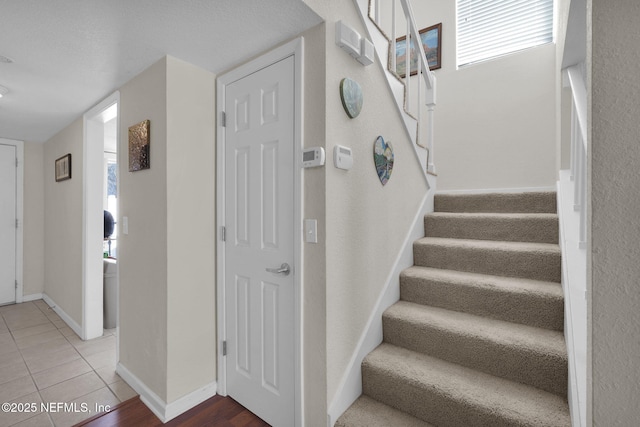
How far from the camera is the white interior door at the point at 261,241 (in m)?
1.67

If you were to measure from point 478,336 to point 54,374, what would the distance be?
296 centimetres

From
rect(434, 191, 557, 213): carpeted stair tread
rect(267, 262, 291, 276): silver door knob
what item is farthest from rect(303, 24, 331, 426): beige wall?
rect(434, 191, 557, 213): carpeted stair tread

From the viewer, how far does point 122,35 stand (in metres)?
1.58

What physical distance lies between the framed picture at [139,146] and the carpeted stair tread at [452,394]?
1.82 m

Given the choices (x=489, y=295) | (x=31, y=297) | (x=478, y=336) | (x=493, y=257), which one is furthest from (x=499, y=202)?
(x=31, y=297)

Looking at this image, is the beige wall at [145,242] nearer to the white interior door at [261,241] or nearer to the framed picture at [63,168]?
the white interior door at [261,241]

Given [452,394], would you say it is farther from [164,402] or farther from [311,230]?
[164,402]

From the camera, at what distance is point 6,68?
6.27 ft

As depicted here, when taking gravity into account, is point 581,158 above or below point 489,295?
above

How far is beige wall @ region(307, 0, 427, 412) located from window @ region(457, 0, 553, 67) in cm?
193

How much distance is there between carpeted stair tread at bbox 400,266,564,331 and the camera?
64.2 inches

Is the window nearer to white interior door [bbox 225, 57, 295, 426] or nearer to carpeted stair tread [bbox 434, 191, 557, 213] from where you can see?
carpeted stair tread [bbox 434, 191, 557, 213]

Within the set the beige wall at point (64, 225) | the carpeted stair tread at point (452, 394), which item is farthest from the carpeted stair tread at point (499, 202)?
the beige wall at point (64, 225)

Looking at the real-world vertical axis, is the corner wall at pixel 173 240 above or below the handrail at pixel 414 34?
below
